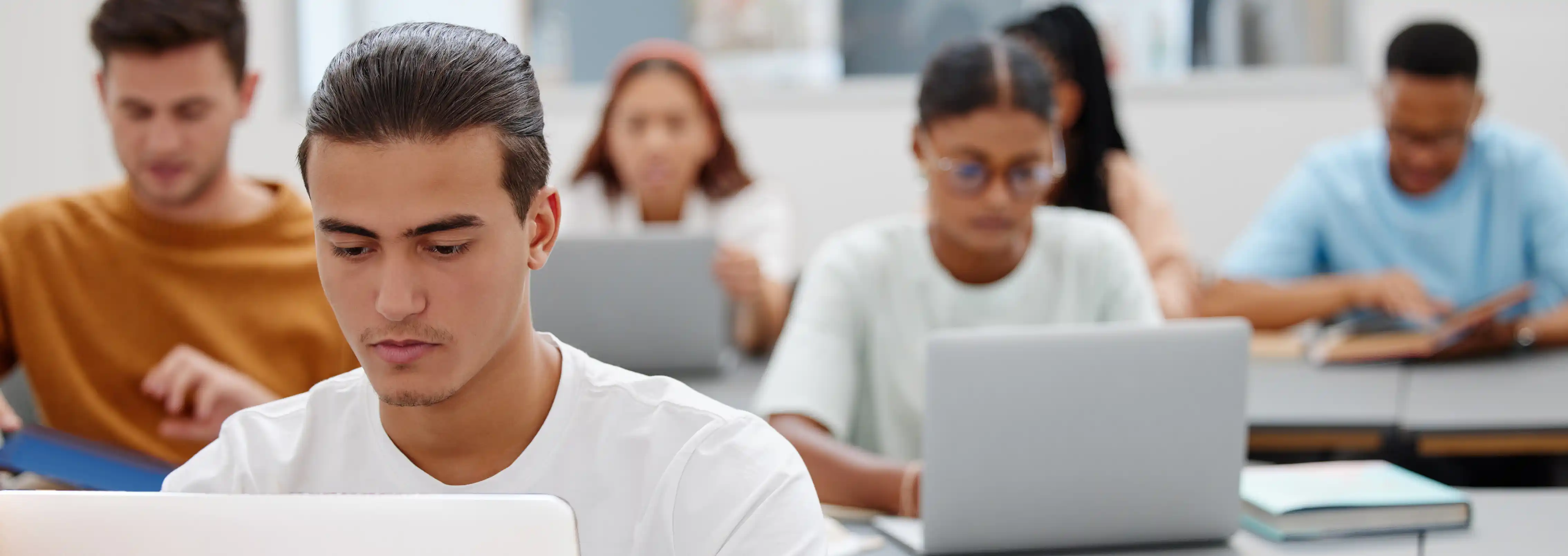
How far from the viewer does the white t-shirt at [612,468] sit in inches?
38.4

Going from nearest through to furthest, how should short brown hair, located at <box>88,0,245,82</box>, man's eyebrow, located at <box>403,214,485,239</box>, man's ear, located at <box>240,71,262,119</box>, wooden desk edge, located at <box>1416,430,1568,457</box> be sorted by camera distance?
1. man's eyebrow, located at <box>403,214,485,239</box>
2. short brown hair, located at <box>88,0,245,82</box>
3. man's ear, located at <box>240,71,262,119</box>
4. wooden desk edge, located at <box>1416,430,1568,457</box>

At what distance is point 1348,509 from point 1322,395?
79 centimetres

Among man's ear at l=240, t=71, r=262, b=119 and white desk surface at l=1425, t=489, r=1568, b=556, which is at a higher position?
man's ear at l=240, t=71, r=262, b=119

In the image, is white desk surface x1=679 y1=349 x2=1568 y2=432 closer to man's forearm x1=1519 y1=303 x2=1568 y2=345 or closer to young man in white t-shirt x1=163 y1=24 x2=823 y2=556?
man's forearm x1=1519 y1=303 x2=1568 y2=345

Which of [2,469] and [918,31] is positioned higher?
[918,31]

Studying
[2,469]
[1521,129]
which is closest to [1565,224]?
[1521,129]

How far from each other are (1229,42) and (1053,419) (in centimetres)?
337

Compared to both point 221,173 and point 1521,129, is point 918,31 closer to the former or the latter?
point 1521,129

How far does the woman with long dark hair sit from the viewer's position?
9.71 feet

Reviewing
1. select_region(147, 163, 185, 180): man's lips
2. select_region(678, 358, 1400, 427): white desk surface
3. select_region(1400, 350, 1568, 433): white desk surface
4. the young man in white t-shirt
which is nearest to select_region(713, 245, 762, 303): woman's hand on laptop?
select_region(678, 358, 1400, 427): white desk surface

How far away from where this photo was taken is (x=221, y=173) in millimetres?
1895

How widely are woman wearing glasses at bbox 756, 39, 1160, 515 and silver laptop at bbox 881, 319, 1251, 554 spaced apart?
0.44 m

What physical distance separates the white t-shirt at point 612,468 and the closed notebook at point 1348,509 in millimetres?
693

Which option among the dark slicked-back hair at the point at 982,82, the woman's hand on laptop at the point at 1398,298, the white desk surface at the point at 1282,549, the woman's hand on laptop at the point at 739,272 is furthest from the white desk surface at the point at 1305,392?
the dark slicked-back hair at the point at 982,82
